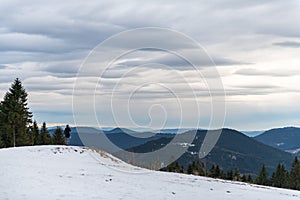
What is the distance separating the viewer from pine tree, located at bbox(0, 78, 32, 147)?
5559cm

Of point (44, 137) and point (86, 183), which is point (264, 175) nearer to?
point (44, 137)

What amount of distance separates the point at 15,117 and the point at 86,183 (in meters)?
35.5

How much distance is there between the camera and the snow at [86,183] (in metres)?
20.0

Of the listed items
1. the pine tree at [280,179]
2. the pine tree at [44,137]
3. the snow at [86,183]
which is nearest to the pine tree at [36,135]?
the pine tree at [44,137]

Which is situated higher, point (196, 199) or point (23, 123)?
point (23, 123)

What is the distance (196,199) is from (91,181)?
6.31 metres

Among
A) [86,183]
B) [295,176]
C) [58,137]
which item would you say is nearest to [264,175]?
[295,176]

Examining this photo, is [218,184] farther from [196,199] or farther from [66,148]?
[66,148]

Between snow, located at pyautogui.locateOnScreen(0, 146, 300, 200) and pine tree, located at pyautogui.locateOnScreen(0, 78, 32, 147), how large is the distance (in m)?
23.1

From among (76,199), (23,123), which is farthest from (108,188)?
(23,123)

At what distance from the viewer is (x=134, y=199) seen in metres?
19.7

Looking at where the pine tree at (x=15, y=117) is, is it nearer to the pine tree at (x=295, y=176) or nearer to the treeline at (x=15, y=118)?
the treeline at (x=15, y=118)

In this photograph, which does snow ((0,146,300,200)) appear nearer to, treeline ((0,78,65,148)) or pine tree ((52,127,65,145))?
treeline ((0,78,65,148))

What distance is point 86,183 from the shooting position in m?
23.0
